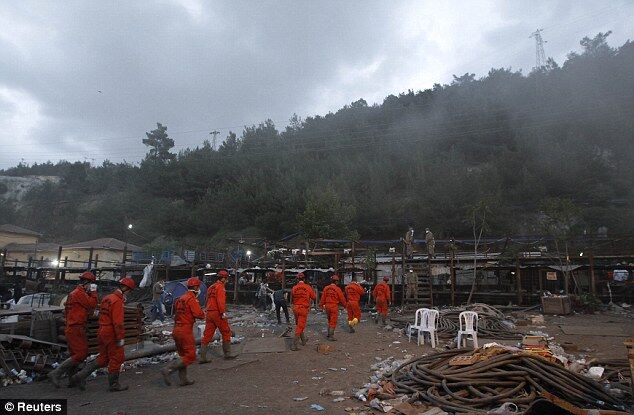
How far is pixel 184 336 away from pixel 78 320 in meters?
1.92

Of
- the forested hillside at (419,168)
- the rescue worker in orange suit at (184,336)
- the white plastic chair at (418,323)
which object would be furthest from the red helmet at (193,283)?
the forested hillside at (419,168)

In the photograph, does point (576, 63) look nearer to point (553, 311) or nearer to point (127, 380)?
point (553, 311)

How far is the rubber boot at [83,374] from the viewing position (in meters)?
6.83

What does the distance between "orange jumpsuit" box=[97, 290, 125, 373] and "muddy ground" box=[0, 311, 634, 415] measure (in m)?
0.54

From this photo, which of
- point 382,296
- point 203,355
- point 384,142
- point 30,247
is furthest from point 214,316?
point 384,142

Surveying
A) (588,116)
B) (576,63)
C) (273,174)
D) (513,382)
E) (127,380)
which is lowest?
(127,380)

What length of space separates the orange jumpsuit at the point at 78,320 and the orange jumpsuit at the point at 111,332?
50cm

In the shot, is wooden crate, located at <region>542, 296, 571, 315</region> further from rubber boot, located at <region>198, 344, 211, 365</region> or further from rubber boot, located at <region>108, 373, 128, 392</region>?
rubber boot, located at <region>108, 373, 128, 392</region>

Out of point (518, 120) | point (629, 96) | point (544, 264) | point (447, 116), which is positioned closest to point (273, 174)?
point (447, 116)

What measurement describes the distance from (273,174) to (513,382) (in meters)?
40.6

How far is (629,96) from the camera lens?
136 ft

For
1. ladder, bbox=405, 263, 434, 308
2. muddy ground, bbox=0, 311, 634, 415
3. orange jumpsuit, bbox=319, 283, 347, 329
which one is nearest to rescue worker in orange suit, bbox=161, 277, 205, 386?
muddy ground, bbox=0, 311, 634, 415

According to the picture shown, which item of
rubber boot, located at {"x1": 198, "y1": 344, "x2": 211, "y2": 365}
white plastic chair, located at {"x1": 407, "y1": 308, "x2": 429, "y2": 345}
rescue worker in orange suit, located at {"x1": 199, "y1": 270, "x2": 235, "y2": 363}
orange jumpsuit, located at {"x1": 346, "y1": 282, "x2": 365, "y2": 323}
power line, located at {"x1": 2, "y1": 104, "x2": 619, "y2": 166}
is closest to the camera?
rescue worker in orange suit, located at {"x1": 199, "y1": 270, "x2": 235, "y2": 363}

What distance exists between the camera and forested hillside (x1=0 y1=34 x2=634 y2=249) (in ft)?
118
